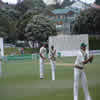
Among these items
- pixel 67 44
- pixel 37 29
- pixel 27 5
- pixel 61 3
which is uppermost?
pixel 61 3

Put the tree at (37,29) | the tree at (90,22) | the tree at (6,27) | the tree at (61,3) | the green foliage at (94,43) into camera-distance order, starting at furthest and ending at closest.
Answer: the tree at (61,3), the tree at (6,27), the tree at (37,29), the tree at (90,22), the green foliage at (94,43)

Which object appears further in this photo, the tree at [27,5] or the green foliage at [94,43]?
the tree at [27,5]

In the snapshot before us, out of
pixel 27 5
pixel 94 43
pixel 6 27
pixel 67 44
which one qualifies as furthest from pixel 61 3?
pixel 67 44

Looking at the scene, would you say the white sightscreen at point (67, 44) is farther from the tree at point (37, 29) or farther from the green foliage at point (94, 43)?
the tree at point (37, 29)

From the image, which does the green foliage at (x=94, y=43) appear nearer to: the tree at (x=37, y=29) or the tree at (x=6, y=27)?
the tree at (x=37, y=29)

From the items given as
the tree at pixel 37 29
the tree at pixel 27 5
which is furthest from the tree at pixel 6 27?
the tree at pixel 27 5

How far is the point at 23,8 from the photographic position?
7581cm

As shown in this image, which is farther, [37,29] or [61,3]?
[61,3]

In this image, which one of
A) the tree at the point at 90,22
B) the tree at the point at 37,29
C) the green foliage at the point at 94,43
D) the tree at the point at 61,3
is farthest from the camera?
the tree at the point at 61,3

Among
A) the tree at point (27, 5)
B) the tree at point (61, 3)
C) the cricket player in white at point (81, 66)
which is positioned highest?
the tree at point (61, 3)

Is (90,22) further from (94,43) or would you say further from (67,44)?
(67,44)

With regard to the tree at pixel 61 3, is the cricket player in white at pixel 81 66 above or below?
below

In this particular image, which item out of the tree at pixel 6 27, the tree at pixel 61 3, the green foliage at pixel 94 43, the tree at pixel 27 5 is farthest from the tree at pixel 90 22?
the tree at pixel 61 3

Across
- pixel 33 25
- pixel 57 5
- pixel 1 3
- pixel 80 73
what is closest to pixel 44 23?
pixel 33 25
